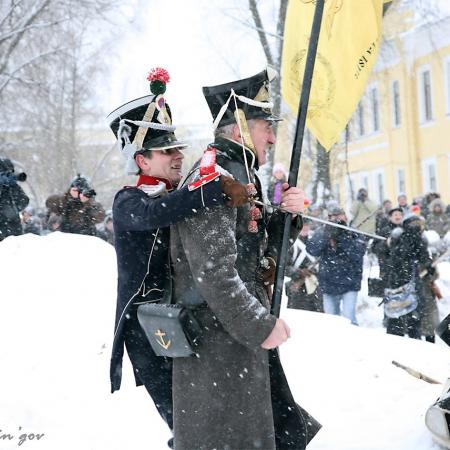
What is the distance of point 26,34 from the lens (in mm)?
18859

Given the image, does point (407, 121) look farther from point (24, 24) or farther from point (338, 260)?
point (338, 260)

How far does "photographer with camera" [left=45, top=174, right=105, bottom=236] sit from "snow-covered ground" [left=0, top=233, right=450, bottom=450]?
102cm

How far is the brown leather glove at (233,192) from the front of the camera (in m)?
3.04

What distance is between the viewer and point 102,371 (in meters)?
6.33

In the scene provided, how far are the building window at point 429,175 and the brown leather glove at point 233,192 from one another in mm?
28342

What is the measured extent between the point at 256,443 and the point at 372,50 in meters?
2.31

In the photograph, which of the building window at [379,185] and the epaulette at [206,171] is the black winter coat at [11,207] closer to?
the epaulette at [206,171]

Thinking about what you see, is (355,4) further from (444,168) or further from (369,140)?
(369,140)

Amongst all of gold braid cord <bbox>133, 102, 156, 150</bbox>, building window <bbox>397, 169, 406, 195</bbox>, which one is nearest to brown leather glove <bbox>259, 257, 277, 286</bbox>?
gold braid cord <bbox>133, 102, 156, 150</bbox>

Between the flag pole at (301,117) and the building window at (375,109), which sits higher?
the building window at (375,109)

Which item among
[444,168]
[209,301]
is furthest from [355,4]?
[444,168]

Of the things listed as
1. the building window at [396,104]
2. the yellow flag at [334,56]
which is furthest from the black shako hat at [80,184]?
the building window at [396,104]

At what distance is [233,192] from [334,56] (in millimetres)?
1442

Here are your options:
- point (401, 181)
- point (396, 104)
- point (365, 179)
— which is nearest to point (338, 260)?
point (401, 181)
